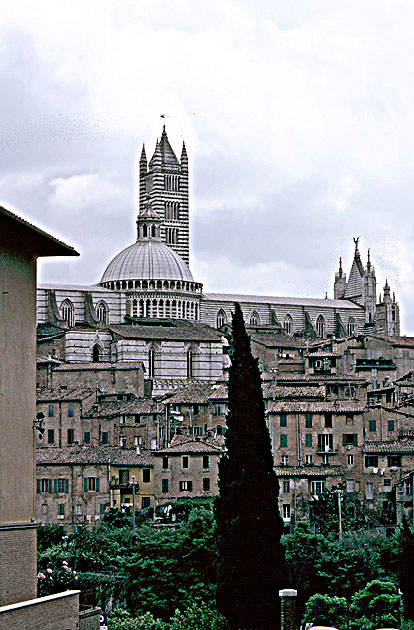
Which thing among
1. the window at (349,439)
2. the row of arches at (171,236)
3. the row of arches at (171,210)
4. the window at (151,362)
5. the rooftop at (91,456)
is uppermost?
the row of arches at (171,210)

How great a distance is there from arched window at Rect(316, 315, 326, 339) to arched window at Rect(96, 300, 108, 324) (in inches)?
723

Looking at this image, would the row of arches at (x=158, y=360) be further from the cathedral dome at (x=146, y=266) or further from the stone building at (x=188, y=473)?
the stone building at (x=188, y=473)

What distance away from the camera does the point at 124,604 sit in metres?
31.2

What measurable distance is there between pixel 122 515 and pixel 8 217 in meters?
29.5

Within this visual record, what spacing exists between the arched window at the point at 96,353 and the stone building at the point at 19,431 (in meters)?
54.6

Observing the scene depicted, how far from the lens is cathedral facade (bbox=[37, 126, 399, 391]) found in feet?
228

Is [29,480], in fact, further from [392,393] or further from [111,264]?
[111,264]

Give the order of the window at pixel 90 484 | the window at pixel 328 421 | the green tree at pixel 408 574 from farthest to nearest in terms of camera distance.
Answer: the window at pixel 90 484 < the window at pixel 328 421 < the green tree at pixel 408 574

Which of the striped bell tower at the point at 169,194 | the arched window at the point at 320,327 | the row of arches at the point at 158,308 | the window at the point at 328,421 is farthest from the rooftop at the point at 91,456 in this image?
the striped bell tower at the point at 169,194

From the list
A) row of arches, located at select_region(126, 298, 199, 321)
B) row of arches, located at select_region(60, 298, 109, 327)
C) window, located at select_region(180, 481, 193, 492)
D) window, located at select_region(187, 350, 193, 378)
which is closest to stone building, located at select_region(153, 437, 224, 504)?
window, located at select_region(180, 481, 193, 492)

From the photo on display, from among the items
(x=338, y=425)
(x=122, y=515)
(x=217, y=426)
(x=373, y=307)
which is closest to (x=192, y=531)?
(x=122, y=515)

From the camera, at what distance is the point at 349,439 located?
43.2m

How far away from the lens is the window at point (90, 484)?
143 feet

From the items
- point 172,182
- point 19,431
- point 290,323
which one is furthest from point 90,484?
point 172,182
